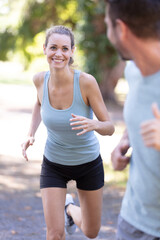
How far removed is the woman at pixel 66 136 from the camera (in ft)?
11.4

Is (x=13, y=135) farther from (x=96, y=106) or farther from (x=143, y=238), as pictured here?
(x=143, y=238)

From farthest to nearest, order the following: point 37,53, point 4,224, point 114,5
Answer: point 37,53
point 4,224
point 114,5

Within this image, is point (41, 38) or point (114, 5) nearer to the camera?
point (114, 5)

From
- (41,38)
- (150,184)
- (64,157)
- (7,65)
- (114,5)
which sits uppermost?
(114,5)

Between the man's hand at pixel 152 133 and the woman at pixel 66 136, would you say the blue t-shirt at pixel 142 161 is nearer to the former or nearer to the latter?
the man's hand at pixel 152 133

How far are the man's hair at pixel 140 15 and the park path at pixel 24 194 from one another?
345cm

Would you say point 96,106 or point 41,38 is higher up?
point 96,106

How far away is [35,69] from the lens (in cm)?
3167

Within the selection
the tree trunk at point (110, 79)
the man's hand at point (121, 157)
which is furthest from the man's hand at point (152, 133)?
the tree trunk at point (110, 79)

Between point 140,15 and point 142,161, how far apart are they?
0.65 meters

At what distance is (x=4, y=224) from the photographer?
17.2ft

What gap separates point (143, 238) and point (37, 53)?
28.8 meters

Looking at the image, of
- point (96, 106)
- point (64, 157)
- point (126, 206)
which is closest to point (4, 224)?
point (64, 157)

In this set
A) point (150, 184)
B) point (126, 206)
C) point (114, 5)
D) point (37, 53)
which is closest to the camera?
point (114, 5)
